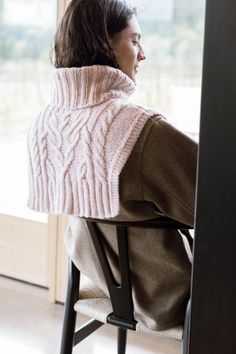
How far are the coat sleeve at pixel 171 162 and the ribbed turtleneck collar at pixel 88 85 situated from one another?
16 cm

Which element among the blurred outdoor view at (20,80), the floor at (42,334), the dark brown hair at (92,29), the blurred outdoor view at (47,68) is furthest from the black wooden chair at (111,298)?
the blurred outdoor view at (20,80)

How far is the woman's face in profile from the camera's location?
4.36 feet

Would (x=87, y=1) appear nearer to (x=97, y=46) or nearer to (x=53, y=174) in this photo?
(x=97, y=46)

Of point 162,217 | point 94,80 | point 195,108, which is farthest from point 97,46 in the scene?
point 195,108

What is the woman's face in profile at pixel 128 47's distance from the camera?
133 centimetres

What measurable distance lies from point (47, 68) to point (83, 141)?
143cm

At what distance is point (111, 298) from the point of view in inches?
52.5

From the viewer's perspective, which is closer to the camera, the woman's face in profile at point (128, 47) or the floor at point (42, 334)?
the woman's face in profile at point (128, 47)

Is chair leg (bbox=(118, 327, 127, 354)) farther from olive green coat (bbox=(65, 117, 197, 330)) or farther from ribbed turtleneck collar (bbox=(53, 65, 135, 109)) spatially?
ribbed turtleneck collar (bbox=(53, 65, 135, 109))

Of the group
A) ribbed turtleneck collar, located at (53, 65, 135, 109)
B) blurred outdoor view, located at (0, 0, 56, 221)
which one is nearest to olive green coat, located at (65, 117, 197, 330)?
ribbed turtleneck collar, located at (53, 65, 135, 109)

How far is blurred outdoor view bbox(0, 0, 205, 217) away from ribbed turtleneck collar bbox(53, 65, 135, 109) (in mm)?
781

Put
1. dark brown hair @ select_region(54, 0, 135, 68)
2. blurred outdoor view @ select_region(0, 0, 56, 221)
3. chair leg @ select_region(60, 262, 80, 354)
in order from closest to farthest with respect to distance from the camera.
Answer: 1. dark brown hair @ select_region(54, 0, 135, 68)
2. chair leg @ select_region(60, 262, 80, 354)
3. blurred outdoor view @ select_region(0, 0, 56, 221)

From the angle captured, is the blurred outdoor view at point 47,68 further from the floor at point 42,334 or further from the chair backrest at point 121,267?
the chair backrest at point 121,267

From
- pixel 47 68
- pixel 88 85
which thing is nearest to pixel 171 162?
pixel 88 85
